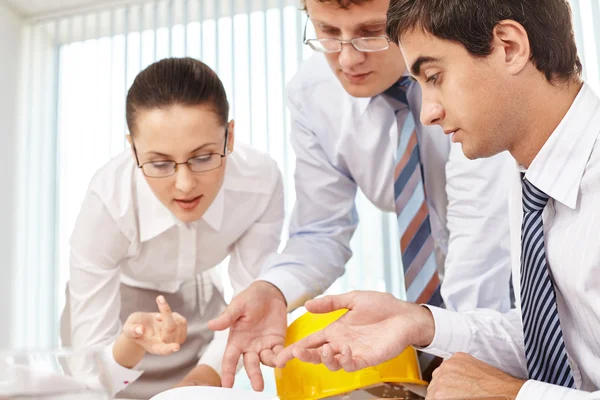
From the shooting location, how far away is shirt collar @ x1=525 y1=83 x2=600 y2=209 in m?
1.00

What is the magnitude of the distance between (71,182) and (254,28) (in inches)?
58.5

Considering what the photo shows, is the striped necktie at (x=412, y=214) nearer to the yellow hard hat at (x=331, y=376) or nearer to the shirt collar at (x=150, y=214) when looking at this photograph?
the yellow hard hat at (x=331, y=376)

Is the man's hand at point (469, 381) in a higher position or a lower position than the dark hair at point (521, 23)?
lower

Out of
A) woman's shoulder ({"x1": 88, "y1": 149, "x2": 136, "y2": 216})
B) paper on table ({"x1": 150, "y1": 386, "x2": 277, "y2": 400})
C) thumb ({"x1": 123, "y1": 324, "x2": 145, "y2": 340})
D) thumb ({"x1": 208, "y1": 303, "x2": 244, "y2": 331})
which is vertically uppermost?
woman's shoulder ({"x1": 88, "y1": 149, "x2": 136, "y2": 216})

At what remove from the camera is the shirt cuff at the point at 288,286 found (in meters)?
1.61

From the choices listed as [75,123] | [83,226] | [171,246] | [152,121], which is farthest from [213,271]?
[75,123]

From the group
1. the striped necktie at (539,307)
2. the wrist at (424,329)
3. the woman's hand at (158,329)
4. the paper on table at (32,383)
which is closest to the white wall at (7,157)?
the woman's hand at (158,329)

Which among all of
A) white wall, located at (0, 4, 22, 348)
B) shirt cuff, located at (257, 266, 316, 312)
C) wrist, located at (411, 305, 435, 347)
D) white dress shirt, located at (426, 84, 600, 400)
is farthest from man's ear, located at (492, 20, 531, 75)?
white wall, located at (0, 4, 22, 348)

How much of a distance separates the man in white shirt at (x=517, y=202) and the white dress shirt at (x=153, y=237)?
0.75 metres

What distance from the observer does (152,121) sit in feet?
5.72

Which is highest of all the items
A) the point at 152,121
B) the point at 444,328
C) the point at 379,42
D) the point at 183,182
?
the point at 379,42

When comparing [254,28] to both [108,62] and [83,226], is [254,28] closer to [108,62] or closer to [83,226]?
[108,62]

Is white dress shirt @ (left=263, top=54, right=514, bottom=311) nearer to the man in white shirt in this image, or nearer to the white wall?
the man in white shirt

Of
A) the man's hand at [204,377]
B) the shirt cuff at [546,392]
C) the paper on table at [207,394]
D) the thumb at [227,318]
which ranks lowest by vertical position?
the man's hand at [204,377]
